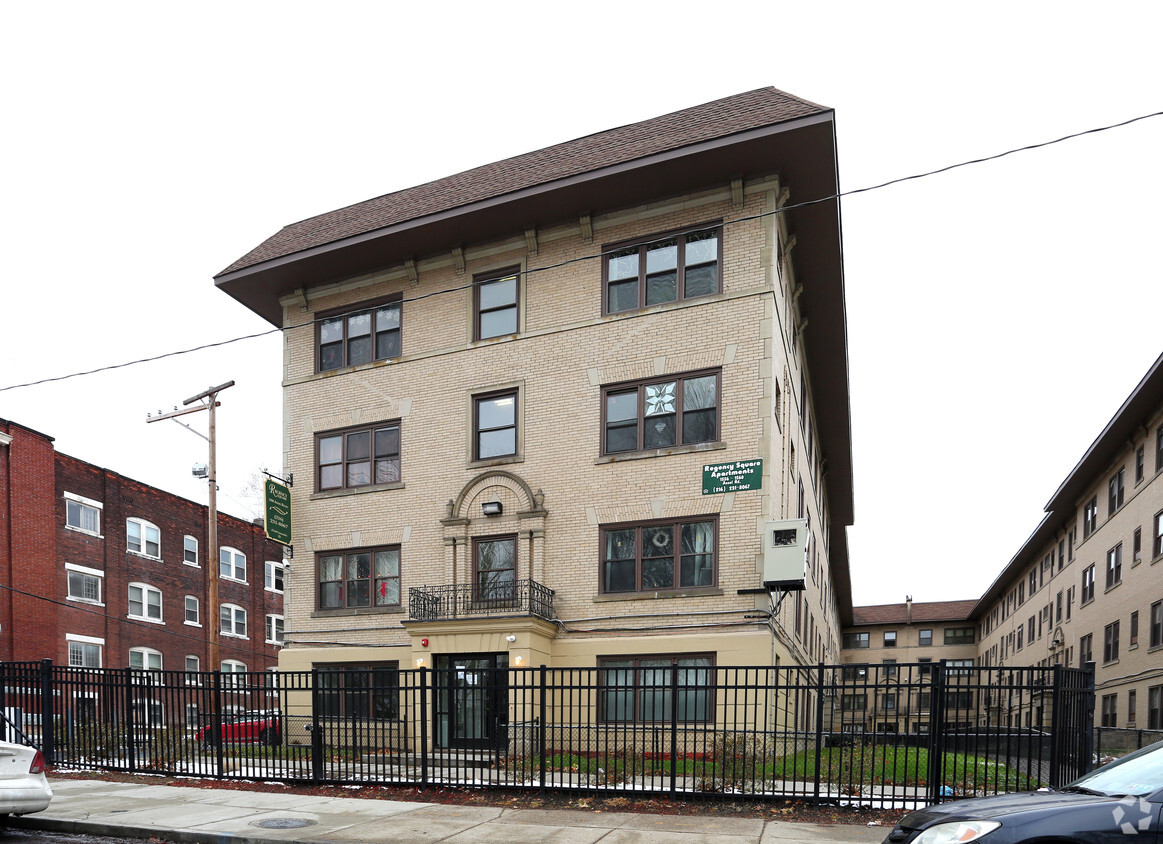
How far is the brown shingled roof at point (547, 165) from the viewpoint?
62.0ft

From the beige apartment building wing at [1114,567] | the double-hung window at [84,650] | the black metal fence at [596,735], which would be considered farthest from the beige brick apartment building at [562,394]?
the double-hung window at [84,650]

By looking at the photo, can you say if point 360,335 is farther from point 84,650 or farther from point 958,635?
point 958,635

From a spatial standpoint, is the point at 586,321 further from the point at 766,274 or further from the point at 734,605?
the point at 734,605

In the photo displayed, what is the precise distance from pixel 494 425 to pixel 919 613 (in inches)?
2701

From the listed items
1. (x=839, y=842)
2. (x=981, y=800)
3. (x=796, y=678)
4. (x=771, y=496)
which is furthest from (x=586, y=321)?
(x=981, y=800)

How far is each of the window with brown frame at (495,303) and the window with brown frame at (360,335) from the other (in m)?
2.35

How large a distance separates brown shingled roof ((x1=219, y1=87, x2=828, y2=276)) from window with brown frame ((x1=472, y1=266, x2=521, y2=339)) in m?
1.95

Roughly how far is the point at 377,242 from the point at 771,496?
11.5 metres

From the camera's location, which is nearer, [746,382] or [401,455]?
[746,382]

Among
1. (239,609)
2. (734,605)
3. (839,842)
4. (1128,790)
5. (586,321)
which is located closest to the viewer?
→ (1128,790)

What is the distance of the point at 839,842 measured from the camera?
9289 mm

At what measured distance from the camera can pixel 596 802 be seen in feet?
38.1

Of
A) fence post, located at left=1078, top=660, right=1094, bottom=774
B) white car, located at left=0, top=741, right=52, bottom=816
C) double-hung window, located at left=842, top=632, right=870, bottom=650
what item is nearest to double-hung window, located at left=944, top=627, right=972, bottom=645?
double-hung window, located at left=842, top=632, right=870, bottom=650

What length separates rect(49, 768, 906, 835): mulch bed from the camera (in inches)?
422
